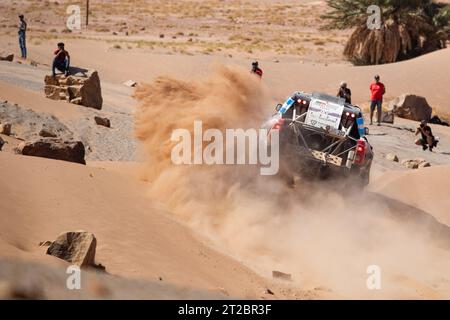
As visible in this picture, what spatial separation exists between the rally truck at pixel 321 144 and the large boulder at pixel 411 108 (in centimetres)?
1560

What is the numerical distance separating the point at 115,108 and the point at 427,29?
20978 millimetres

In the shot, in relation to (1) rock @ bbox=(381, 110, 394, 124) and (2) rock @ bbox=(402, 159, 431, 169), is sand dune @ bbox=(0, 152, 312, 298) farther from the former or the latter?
(1) rock @ bbox=(381, 110, 394, 124)

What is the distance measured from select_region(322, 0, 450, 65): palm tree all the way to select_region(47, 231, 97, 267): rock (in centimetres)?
3091

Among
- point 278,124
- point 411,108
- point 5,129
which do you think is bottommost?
point 411,108

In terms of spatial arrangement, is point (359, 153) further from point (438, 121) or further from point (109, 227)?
point (438, 121)

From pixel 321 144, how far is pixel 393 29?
2645 centimetres

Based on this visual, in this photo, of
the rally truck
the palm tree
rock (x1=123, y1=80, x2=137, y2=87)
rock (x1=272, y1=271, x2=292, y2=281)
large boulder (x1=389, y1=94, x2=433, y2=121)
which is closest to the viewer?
rock (x1=272, y1=271, x2=292, y2=281)

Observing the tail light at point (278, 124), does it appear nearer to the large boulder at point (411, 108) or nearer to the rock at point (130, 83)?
the large boulder at point (411, 108)

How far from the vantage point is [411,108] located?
27203 mm

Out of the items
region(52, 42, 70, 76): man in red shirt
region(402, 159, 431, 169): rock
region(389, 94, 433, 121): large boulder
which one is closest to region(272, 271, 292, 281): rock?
region(402, 159, 431, 169): rock

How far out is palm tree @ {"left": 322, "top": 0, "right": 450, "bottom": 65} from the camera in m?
36.4

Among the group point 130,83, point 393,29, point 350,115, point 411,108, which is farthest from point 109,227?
point 393,29
